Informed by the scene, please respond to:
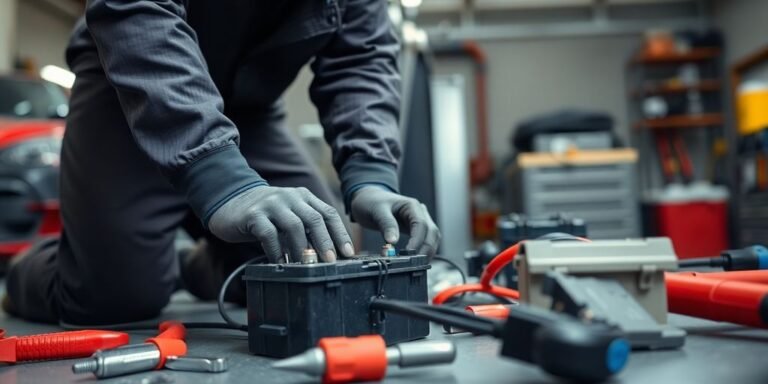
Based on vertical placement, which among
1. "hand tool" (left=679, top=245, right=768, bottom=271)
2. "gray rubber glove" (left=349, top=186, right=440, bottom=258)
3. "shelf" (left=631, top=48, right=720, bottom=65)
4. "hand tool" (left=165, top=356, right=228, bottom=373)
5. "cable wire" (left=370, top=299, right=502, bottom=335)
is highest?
"shelf" (left=631, top=48, right=720, bottom=65)

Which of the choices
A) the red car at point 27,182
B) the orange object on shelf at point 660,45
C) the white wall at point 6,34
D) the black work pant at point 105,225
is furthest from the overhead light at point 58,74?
the orange object on shelf at point 660,45

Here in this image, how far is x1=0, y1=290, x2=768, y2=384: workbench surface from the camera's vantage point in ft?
1.64

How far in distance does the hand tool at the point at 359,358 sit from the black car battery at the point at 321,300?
72mm

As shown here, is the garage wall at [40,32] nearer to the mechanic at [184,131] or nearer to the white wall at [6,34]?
the white wall at [6,34]

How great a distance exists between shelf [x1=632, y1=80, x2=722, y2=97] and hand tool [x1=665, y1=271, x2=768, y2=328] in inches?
180

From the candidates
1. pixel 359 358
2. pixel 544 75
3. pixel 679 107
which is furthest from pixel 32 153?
pixel 679 107

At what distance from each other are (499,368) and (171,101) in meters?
0.48

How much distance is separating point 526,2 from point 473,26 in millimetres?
486

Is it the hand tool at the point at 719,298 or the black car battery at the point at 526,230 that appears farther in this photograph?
the black car battery at the point at 526,230

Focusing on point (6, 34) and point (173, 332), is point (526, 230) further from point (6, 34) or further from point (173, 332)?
point (6, 34)

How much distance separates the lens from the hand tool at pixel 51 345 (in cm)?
67

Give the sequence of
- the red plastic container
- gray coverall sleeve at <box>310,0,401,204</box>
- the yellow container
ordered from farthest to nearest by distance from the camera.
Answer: the red plastic container → the yellow container → gray coverall sleeve at <box>310,0,401,204</box>

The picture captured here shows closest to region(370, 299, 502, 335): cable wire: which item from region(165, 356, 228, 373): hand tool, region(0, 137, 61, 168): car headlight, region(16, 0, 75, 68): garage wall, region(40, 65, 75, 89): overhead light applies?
region(165, 356, 228, 373): hand tool

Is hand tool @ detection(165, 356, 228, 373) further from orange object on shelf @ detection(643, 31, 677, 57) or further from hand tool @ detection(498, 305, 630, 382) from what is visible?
orange object on shelf @ detection(643, 31, 677, 57)
